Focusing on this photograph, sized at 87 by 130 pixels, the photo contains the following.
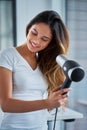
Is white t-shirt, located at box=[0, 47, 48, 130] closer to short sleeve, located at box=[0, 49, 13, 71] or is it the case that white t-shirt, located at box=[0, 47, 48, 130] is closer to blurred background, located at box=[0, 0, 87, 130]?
short sleeve, located at box=[0, 49, 13, 71]

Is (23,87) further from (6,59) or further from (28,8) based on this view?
(28,8)

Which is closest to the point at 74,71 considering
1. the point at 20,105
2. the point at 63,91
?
the point at 63,91

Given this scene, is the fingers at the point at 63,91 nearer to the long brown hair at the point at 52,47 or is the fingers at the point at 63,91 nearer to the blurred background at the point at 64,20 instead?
the long brown hair at the point at 52,47

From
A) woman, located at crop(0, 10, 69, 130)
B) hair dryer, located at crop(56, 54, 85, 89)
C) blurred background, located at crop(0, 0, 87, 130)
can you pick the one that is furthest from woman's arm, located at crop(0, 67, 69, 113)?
blurred background, located at crop(0, 0, 87, 130)

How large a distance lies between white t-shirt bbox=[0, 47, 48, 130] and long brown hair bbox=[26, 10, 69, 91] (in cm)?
6

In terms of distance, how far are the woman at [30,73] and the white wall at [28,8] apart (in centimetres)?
173

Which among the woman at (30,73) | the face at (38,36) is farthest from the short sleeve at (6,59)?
the face at (38,36)

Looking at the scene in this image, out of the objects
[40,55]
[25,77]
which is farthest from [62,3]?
[25,77]

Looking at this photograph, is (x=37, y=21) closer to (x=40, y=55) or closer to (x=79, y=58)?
(x=40, y=55)

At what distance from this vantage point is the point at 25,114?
1.33 m

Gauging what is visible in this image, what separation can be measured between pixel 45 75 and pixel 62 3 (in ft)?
6.30

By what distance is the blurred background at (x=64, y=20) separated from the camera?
10.0ft

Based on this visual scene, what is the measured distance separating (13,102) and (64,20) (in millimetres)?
2086

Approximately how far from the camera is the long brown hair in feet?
4.34
